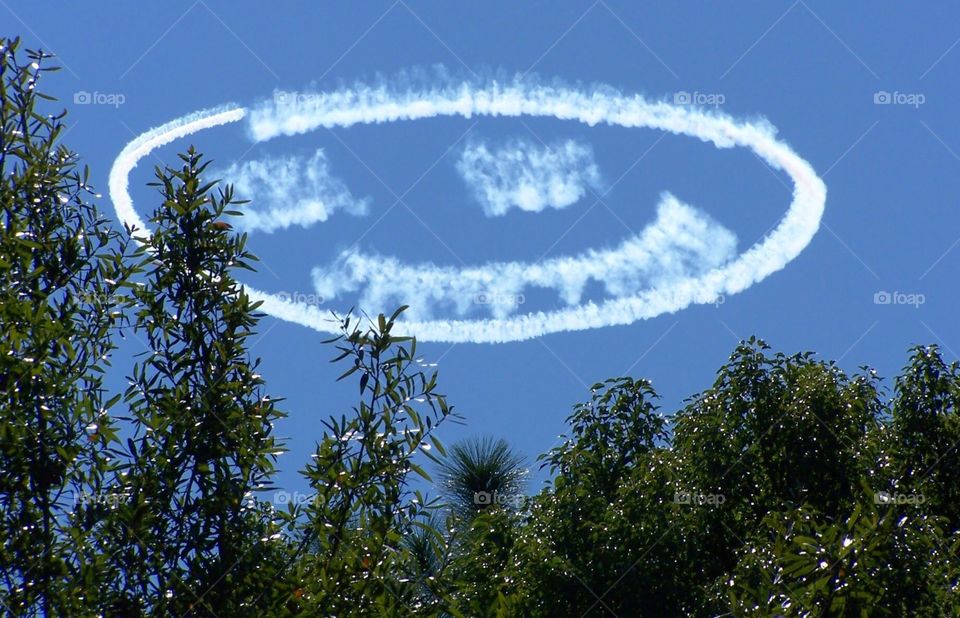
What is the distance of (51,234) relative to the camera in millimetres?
8766

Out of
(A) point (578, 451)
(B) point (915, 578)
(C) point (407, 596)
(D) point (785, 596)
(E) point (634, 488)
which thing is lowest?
(D) point (785, 596)

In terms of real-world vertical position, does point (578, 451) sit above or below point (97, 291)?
above

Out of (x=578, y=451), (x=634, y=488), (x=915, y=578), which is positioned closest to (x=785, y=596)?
(x=915, y=578)

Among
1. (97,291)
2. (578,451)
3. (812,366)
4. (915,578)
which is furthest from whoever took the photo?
(812,366)

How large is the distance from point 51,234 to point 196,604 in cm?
345

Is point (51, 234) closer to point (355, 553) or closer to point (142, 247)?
point (142, 247)

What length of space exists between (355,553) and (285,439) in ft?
3.88

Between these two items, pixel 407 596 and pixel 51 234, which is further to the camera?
pixel 51 234

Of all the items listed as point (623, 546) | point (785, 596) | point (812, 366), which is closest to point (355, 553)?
point (785, 596)

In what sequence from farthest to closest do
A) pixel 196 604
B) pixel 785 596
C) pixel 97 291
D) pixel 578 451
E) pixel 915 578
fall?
pixel 578 451 < pixel 915 578 < pixel 97 291 < pixel 196 604 < pixel 785 596

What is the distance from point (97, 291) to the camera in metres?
8.59

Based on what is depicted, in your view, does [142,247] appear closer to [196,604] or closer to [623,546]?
[196,604]

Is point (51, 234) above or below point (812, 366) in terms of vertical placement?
below

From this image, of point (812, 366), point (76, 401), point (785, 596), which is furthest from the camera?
point (812, 366)
